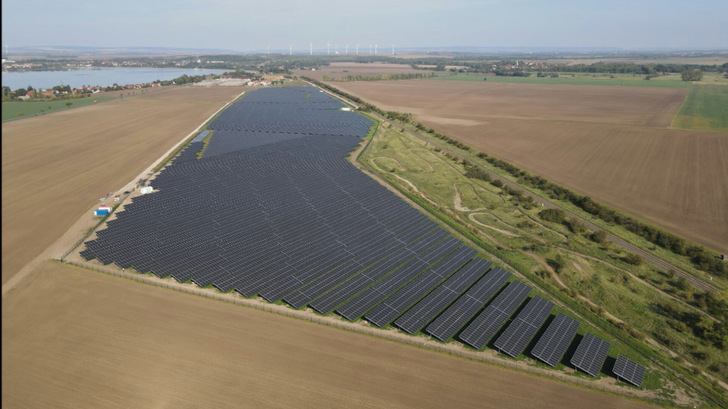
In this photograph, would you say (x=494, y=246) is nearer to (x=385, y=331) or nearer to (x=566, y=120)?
(x=385, y=331)

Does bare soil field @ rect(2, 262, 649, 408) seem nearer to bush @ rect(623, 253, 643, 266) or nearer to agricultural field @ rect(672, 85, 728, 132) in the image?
bush @ rect(623, 253, 643, 266)

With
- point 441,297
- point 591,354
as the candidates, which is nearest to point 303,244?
point 441,297

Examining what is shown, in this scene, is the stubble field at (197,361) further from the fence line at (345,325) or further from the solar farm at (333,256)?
the solar farm at (333,256)

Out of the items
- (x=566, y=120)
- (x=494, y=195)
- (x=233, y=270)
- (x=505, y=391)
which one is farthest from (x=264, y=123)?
(x=505, y=391)

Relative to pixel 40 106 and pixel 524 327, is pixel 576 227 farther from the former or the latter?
pixel 40 106

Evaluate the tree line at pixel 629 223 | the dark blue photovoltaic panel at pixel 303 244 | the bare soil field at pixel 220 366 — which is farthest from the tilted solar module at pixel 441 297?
the tree line at pixel 629 223
